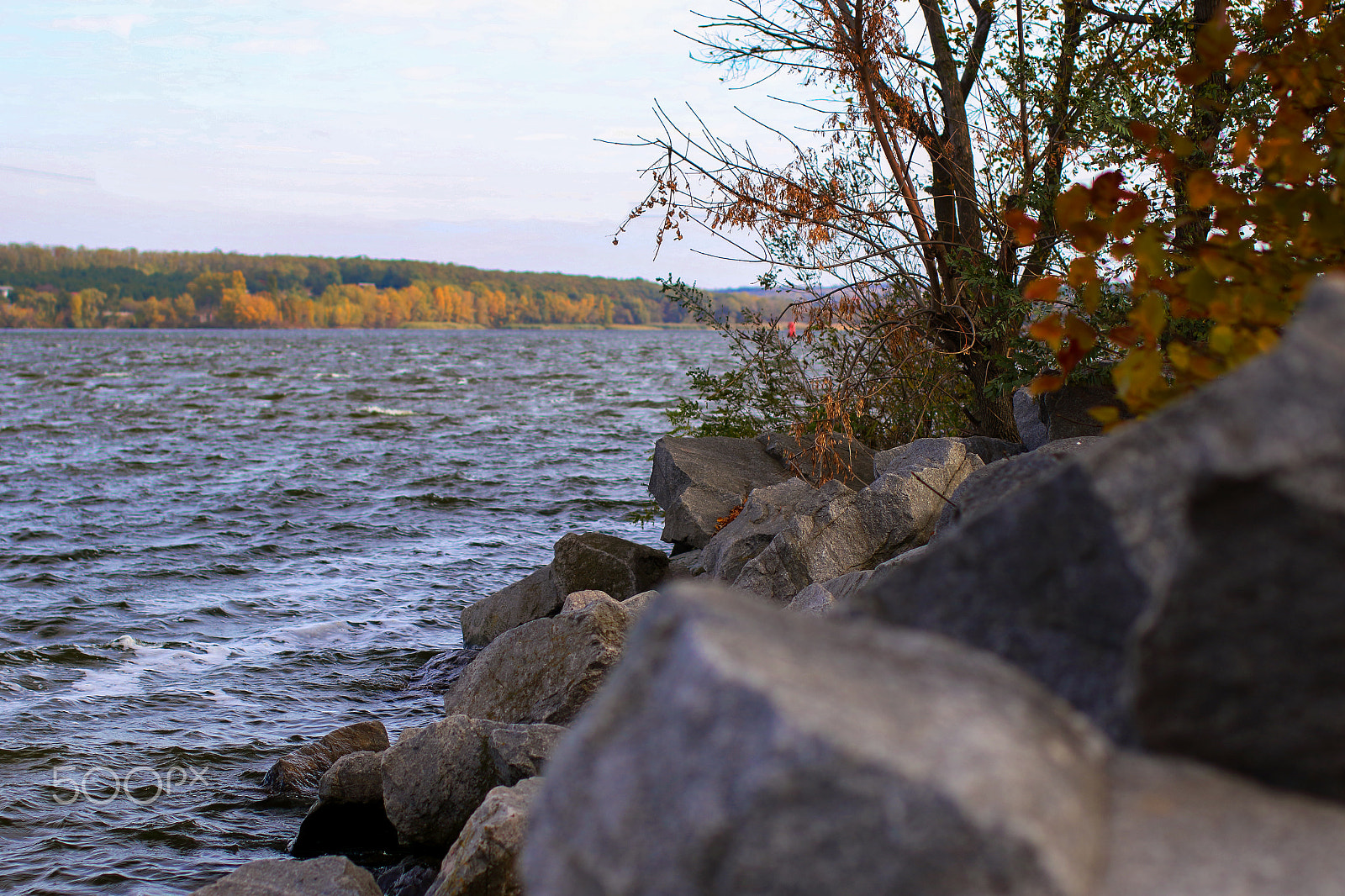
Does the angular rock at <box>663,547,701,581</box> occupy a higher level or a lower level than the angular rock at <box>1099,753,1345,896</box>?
lower

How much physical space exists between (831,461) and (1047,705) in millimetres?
9111

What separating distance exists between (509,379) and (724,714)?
2044 inches

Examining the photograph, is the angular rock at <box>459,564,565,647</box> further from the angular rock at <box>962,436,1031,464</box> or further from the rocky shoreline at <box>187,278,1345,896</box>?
the rocky shoreline at <box>187,278,1345,896</box>

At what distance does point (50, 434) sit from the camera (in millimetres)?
27703

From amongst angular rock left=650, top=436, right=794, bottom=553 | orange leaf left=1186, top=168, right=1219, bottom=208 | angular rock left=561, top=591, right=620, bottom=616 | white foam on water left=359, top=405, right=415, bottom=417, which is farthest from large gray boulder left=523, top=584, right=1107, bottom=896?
white foam on water left=359, top=405, right=415, bottom=417

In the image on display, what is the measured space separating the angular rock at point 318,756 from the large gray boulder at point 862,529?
10.1 ft

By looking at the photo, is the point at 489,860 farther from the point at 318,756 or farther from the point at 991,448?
the point at 991,448

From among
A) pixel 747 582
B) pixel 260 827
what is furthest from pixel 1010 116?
pixel 260 827

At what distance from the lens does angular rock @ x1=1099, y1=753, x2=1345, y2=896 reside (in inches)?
57.6

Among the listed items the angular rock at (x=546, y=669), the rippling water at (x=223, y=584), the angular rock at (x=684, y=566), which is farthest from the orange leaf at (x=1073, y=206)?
the angular rock at (x=684, y=566)

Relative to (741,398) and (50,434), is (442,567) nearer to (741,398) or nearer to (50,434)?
(741,398)

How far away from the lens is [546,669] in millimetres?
7066
